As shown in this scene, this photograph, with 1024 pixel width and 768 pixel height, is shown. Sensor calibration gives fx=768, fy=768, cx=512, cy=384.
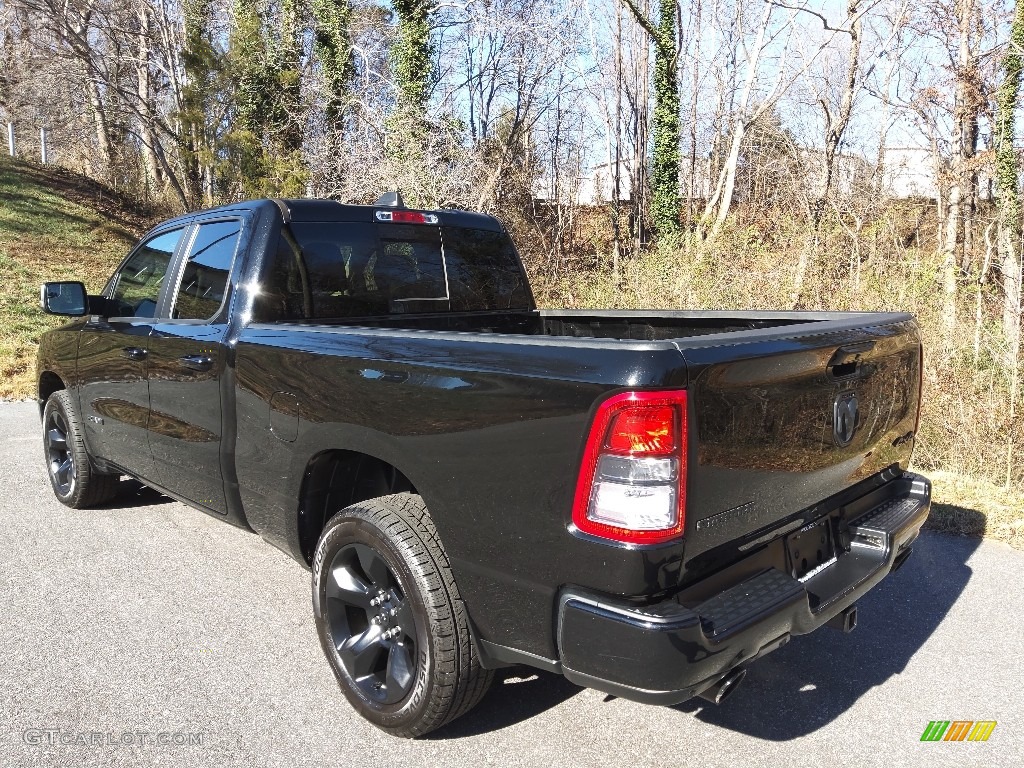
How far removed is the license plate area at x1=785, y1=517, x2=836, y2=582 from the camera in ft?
8.48

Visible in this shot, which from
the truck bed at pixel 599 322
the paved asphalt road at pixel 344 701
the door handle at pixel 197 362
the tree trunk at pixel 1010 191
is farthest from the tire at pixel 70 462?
the tree trunk at pixel 1010 191

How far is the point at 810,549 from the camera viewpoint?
2.68 metres

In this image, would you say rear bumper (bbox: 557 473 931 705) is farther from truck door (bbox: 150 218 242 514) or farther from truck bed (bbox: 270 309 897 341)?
truck door (bbox: 150 218 242 514)

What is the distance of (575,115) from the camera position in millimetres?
20797

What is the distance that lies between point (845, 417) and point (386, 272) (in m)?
2.32

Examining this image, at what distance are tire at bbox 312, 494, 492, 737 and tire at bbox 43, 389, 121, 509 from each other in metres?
2.81

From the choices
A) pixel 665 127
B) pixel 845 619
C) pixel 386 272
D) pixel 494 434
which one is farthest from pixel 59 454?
pixel 665 127

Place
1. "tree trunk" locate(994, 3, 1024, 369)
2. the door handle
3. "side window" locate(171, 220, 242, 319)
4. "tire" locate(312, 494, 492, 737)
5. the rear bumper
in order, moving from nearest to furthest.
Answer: the rear bumper
"tire" locate(312, 494, 492, 737)
the door handle
"side window" locate(171, 220, 242, 319)
"tree trunk" locate(994, 3, 1024, 369)

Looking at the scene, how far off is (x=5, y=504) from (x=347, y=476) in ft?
11.9

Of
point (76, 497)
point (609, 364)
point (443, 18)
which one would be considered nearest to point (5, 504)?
point (76, 497)

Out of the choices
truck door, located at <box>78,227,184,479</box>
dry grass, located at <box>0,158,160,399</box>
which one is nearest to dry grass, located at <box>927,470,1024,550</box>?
truck door, located at <box>78,227,184,479</box>

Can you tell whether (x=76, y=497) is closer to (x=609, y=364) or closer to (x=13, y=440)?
(x=13, y=440)

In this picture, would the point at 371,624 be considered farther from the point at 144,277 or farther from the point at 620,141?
the point at 620,141

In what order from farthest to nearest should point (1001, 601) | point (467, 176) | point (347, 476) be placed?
point (467, 176), point (1001, 601), point (347, 476)
